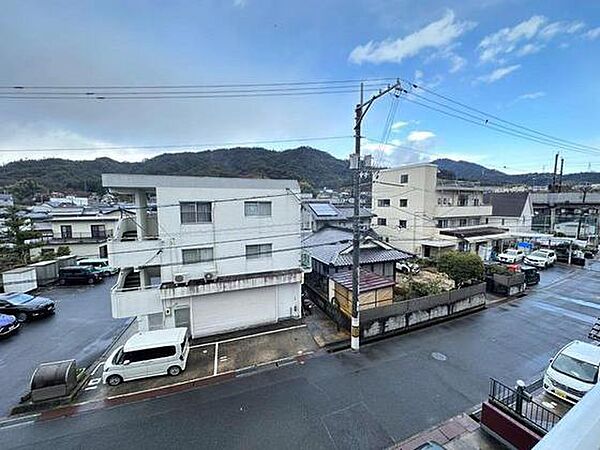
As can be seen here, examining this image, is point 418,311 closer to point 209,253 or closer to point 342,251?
point 342,251

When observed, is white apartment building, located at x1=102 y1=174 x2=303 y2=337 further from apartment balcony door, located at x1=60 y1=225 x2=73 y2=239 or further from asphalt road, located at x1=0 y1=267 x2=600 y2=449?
apartment balcony door, located at x1=60 y1=225 x2=73 y2=239

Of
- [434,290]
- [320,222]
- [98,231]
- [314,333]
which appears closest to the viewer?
[314,333]

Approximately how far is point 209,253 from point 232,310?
301 cm

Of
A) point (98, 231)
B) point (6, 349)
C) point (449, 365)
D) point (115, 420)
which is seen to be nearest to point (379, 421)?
point (449, 365)

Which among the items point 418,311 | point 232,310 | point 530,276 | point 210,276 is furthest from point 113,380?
point 530,276

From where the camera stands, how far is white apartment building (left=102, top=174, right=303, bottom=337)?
12234 millimetres

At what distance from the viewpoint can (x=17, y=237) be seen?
22922 millimetres

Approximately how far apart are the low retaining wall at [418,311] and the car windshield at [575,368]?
215 inches

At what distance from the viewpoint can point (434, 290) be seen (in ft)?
50.9

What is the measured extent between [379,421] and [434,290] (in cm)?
904

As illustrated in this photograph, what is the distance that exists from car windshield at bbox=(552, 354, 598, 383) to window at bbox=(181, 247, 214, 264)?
1303cm

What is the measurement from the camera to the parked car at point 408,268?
21.9 m

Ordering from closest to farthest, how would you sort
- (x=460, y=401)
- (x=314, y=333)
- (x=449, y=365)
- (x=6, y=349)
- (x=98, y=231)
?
1. (x=460, y=401)
2. (x=449, y=365)
3. (x=6, y=349)
4. (x=314, y=333)
5. (x=98, y=231)

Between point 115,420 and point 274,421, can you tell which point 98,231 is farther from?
point 274,421
